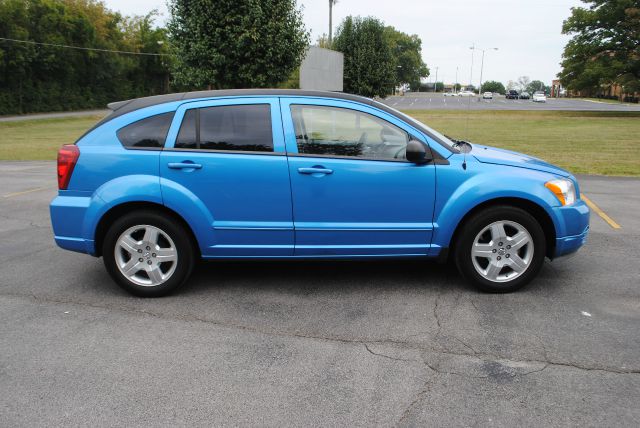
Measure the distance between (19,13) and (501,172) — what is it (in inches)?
2055

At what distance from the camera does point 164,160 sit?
14.7 feet

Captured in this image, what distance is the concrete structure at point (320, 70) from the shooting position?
25031 millimetres

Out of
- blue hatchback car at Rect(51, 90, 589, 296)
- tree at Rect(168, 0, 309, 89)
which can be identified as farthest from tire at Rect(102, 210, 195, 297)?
tree at Rect(168, 0, 309, 89)

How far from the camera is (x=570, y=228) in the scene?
15.3ft

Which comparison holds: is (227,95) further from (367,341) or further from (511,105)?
(511,105)

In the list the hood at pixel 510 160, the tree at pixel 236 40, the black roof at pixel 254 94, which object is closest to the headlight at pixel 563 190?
the hood at pixel 510 160

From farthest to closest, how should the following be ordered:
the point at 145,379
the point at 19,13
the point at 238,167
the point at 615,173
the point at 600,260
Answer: the point at 19,13 → the point at 615,173 → the point at 600,260 → the point at 238,167 → the point at 145,379

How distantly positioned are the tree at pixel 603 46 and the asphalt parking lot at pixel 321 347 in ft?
134

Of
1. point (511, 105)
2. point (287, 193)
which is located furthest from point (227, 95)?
point (511, 105)

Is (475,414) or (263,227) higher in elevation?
(263,227)

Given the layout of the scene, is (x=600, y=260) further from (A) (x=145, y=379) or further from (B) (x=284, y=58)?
(B) (x=284, y=58)

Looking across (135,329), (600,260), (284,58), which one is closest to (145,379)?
(135,329)

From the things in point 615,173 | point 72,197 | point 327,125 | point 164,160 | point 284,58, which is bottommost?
point 615,173

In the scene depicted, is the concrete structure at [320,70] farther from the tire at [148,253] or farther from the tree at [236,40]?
the tire at [148,253]
